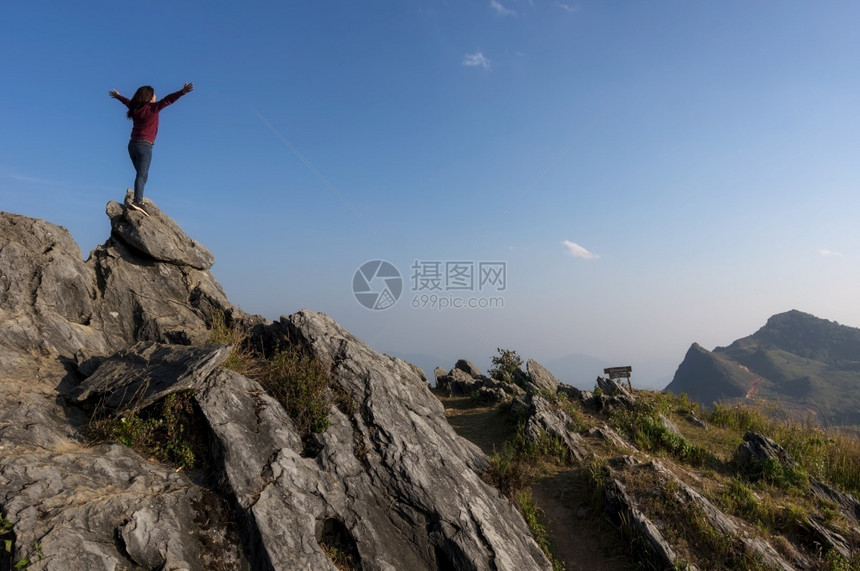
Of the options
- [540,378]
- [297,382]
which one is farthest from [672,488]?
[540,378]

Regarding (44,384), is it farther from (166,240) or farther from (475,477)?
(475,477)

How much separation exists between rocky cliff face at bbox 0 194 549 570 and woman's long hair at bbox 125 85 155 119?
180 inches

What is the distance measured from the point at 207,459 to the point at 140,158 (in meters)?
10.6

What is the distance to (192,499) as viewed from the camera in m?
7.07

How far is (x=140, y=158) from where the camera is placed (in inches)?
535

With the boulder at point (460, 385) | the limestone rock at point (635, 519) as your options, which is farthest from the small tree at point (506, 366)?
the limestone rock at point (635, 519)

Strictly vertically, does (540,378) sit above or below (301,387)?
below

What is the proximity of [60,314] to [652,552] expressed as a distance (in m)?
15.8

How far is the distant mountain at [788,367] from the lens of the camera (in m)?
114

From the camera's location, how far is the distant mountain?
114500mm

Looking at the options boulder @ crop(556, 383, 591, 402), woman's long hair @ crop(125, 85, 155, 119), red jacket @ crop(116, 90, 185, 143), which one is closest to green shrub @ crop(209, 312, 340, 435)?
red jacket @ crop(116, 90, 185, 143)

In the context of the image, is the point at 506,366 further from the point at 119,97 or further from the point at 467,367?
the point at 119,97

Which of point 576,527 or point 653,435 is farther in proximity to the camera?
point 653,435

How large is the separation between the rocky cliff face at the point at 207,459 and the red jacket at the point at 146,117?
156 inches
